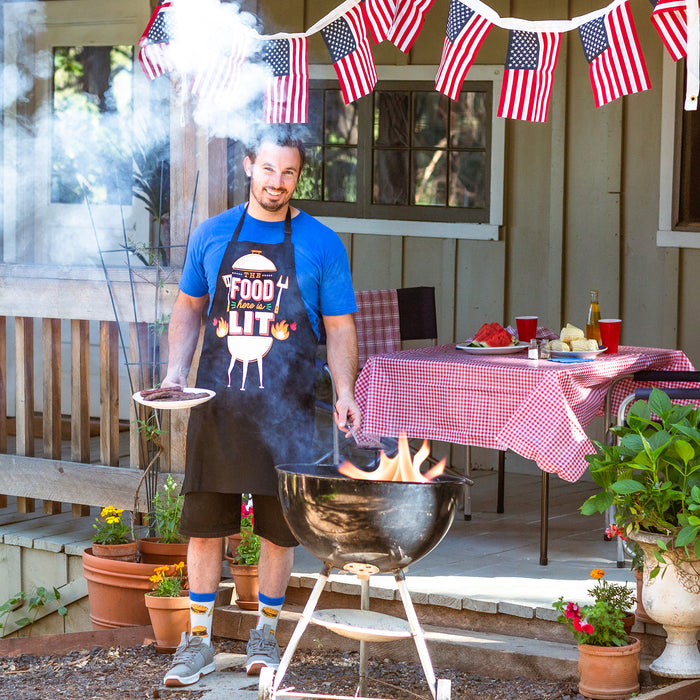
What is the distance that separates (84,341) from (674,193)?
116 inches

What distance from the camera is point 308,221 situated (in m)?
3.85

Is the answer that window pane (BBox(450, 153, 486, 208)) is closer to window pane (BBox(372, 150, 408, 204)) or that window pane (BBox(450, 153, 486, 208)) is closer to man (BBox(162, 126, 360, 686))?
window pane (BBox(372, 150, 408, 204))

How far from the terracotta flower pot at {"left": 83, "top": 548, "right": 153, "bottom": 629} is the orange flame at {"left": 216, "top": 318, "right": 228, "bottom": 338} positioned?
109cm

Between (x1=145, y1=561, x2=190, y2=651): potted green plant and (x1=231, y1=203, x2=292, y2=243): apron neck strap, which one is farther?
(x1=145, y1=561, x2=190, y2=651): potted green plant

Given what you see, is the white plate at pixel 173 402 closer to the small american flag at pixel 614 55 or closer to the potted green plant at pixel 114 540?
the potted green plant at pixel 114 540

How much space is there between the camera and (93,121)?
24.5ft

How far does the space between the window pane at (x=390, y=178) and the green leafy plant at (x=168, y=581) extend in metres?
2.88

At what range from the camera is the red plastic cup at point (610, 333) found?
4.85 m

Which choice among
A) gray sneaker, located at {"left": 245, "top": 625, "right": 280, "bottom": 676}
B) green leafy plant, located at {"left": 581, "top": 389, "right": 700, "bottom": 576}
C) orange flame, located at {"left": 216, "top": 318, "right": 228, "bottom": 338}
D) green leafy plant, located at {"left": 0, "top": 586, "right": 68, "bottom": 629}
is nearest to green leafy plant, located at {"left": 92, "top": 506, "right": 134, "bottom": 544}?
green leafy plant, located at {"left": 0, "top": 586, "right": 68, "bottom": 629}

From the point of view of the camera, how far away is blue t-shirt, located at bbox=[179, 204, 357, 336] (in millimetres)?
3779

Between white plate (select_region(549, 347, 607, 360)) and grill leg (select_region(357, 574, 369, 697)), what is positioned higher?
white plate (select_region(549, 347, 607, 360))

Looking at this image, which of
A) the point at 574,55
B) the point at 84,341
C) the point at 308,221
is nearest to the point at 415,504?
the point at 308,221

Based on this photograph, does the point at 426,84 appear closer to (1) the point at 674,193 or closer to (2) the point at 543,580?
(1) the point at 674,193

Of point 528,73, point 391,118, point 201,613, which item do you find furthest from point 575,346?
point 391,118
